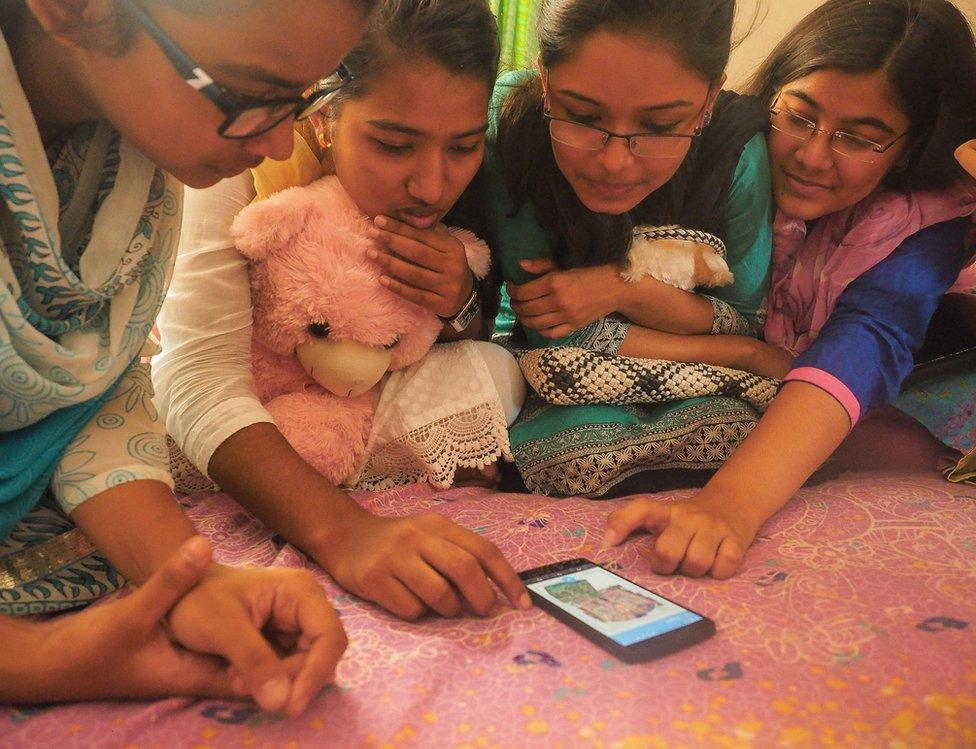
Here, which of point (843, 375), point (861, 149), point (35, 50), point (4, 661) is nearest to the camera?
point (4, 661)

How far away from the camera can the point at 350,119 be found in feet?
3.32

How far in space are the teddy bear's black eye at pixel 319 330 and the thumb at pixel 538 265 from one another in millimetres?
342

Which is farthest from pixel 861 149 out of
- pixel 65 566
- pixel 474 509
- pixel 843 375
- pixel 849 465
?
pixel 65 566

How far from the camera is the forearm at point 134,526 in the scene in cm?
73

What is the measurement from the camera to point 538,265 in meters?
1.25

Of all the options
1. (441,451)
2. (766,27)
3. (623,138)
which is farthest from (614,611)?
(766,27)

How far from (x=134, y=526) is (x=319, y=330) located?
0.36 metres

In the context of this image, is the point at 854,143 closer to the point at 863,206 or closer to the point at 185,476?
the point at 863,206

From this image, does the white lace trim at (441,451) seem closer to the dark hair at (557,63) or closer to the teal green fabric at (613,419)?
the teal green fabric at (613,419)

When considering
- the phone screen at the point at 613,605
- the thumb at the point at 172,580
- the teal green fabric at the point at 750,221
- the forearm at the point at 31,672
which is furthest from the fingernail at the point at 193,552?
the teal green fabric at the point at 750,221

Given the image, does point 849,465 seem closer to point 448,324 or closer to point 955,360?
point 955,360

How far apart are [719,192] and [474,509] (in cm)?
63

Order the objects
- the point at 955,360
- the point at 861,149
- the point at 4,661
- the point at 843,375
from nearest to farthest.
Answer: the point at 4,661, the point at 843,375, the point at 861,149, the point at 955,360

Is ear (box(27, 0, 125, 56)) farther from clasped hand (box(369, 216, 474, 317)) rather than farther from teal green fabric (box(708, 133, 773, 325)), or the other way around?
teal green fabric (box(708, 133, 773, 325))
